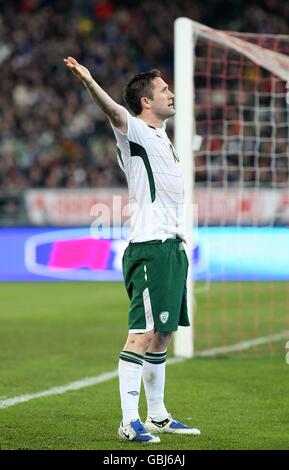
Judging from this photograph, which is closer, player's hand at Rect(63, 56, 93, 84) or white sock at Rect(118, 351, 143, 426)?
player's hand at Rect(63, 56, 93, 84)

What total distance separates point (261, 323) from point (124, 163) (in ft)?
23.6

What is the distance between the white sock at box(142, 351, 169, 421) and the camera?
6.53m

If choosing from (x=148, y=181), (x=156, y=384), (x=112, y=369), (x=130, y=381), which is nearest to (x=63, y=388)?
(x=112, y=369)

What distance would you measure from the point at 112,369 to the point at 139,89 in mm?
3734

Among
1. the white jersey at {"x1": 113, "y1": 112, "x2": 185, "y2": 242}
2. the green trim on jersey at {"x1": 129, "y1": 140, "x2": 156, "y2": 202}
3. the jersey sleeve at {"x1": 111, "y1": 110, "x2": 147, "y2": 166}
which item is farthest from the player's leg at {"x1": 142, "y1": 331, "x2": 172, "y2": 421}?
the jersey sleeve at {"x1": 111, "y1": 110, "x2": 147, "y2": 166}

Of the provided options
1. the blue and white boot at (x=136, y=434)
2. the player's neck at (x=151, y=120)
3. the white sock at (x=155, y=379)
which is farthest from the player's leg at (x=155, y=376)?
the player's neck at (x=151, y=120)

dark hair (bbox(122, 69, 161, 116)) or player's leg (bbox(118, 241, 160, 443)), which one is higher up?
dark hair (bbox(122, 69, 161, 116))

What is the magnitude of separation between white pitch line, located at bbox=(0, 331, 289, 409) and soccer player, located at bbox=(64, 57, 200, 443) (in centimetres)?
156

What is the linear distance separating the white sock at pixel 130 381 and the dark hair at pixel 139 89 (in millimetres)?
1521

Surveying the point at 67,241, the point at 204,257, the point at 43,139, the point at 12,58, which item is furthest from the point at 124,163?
the point at 12,58

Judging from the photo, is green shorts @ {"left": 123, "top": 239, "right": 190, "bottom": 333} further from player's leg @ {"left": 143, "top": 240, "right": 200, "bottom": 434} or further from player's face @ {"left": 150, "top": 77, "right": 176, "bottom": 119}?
player's face @ {"left": 150, "top": 77, "right": 176, "bottom": 119}

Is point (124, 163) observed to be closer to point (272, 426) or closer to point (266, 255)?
point (272, 426)

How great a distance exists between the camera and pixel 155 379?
653 centimetres

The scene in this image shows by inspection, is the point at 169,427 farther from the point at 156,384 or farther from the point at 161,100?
the point at 161,100
